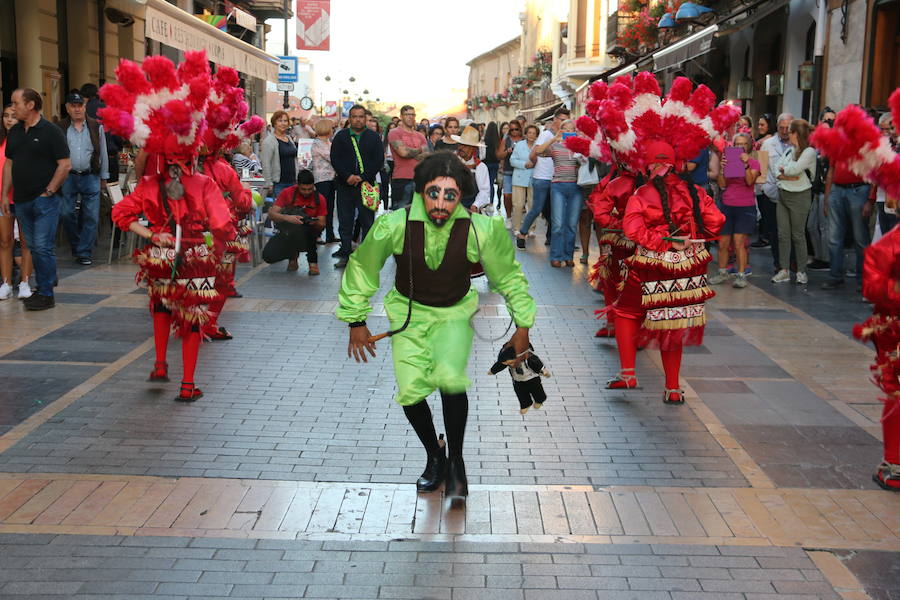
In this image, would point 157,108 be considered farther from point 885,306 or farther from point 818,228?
point 818,228

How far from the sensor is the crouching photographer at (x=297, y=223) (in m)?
12.4

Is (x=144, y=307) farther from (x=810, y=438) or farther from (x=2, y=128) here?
(x=810, y=438)

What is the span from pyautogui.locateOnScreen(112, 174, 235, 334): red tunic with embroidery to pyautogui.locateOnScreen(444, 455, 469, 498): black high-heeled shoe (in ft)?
8.11

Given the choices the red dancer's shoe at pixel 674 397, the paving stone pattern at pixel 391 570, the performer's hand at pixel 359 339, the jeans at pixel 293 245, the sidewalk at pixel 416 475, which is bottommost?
the paving stone pattern at pixel 391 570

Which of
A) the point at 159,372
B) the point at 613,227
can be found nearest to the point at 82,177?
the point at 159,372

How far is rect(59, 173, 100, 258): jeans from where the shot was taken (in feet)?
41.6

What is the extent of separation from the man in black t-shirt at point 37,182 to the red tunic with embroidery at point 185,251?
3140mm

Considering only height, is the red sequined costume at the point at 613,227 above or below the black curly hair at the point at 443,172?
below

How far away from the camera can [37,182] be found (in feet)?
31.7

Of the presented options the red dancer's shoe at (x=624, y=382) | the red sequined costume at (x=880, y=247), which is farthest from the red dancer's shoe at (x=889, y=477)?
the red dancer's shoe at (x=624, y=382)

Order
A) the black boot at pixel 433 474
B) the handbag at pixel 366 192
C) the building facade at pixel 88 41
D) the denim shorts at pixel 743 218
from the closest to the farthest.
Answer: the black boot at pixel 433 474
the denim shorts at pixel 743 218
the handbag at pixel 366 192
the building facade at pixel 88 41

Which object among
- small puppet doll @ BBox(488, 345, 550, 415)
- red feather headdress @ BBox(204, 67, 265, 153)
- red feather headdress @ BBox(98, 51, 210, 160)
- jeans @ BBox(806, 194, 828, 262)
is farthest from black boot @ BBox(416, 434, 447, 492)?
jeans @ BBox(806, 194, 828, 262)

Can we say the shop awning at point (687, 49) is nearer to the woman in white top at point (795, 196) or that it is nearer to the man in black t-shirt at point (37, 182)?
the woman in white top at point (795, 196)

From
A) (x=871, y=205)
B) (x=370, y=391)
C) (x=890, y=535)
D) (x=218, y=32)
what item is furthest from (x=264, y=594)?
(x=218, y=32)
